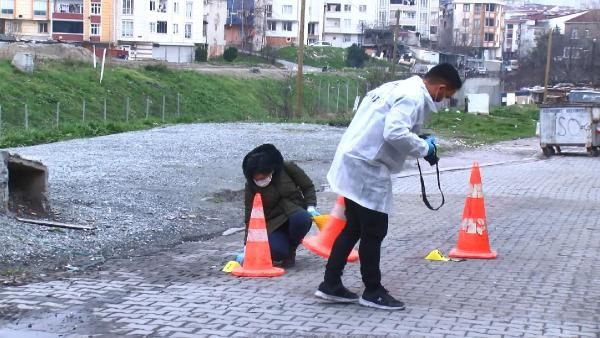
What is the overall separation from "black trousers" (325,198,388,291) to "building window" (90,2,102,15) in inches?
2727

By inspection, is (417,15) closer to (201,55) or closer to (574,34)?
(574,34)

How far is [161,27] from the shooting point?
77062 millimetres

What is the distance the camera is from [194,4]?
7938 cm

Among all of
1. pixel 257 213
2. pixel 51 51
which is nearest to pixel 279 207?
pixel 257 213

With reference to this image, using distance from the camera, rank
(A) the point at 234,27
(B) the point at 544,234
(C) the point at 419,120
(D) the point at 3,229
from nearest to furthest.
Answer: (C) the point at 419,120
(D) the point at 3,229
(B) the point at 544,234
(A) the point at 234,27

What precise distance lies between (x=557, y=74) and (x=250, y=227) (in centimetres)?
6736

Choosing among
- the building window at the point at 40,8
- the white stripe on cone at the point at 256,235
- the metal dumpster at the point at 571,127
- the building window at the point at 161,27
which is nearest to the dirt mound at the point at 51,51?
the building window at the point at 40,8

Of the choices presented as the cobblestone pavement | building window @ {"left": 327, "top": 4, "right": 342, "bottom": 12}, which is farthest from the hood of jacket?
building window @ {"left": 327, "top": 4, "right": 342, "bottom": 12}

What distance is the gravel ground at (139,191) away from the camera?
9.45 m

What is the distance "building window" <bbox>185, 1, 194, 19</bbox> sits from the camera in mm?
78875

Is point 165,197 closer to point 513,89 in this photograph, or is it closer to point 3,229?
point 3,229

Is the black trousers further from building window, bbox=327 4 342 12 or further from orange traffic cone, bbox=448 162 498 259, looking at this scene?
building window, bbox=327 4 342 12

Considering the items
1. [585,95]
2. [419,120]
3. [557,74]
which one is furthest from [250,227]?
[557,74]

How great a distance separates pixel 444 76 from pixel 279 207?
2.17 meters
